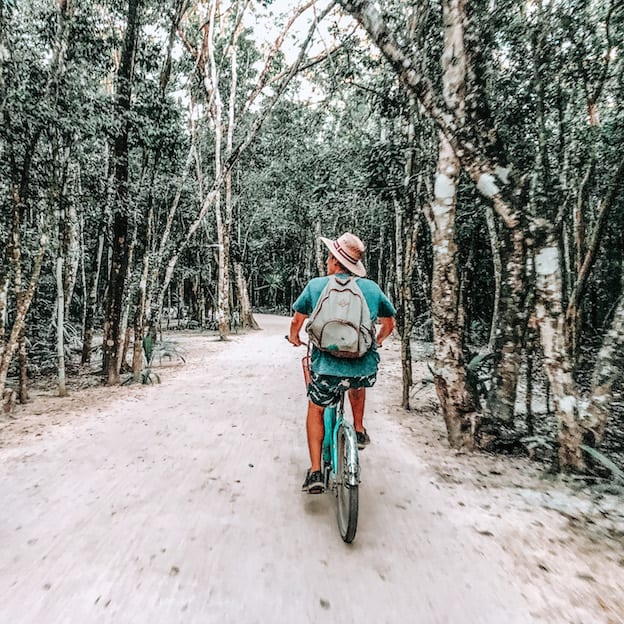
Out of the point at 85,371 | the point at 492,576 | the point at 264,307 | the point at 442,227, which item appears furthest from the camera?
the point at 264,307

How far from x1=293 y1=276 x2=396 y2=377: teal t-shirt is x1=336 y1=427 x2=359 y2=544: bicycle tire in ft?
1.37

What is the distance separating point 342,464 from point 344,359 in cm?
70

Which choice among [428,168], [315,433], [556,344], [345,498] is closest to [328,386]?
[315,433]

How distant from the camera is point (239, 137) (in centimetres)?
1947

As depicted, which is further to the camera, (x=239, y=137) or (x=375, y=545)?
(x=239, y=137)

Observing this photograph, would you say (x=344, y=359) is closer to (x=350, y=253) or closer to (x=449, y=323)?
(x=350, y=253)

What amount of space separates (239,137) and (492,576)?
19.6 meters

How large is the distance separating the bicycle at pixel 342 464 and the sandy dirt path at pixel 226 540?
15 centimetres

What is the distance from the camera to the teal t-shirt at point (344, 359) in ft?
10.4

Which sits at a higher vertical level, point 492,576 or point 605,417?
point 605,417

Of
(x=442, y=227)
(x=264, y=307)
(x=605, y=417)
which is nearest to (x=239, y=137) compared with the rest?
(x=442, y=227)

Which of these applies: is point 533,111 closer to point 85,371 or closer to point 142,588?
point 142,588

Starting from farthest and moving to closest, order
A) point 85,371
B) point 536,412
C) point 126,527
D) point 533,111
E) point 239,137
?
point 239,137, point 85,371, point 533,111, point 536,412, point 126,527

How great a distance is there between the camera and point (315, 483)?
3.11 m
